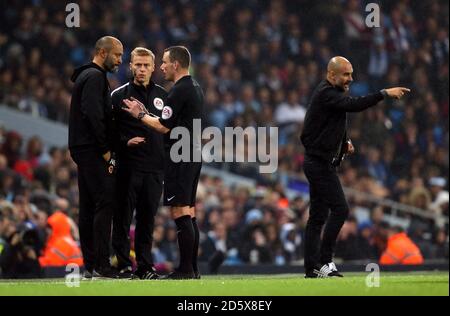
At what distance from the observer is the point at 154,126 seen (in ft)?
35.3

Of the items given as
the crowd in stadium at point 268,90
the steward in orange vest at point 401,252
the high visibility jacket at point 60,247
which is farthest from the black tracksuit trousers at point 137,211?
the steward in orange vest at point 401,252

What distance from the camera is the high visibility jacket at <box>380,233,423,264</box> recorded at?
638 inches

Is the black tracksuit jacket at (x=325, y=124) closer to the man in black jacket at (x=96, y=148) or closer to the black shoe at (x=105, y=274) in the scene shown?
the man in black jacket at (x=96, y=148)

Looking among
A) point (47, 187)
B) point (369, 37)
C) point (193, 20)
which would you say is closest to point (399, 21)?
point (369, 37)

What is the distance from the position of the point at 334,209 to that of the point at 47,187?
814 cm

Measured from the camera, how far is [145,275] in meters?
11.1

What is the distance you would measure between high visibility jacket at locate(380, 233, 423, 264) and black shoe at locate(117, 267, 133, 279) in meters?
5.95

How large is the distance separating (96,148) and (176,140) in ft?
2.46

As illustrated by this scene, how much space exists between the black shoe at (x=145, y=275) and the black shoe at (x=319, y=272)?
1.50m

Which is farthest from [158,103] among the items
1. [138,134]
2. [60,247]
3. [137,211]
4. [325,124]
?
[60,247]

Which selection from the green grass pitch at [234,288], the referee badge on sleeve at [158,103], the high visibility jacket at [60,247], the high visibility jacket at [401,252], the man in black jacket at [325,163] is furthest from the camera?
the high visibility jacket at [401,252]

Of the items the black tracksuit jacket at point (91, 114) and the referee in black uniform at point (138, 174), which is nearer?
the black tracksuit jacket at point (91, 114)

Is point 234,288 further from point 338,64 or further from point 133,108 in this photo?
point 338,64

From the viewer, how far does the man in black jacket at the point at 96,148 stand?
10.8 metres
